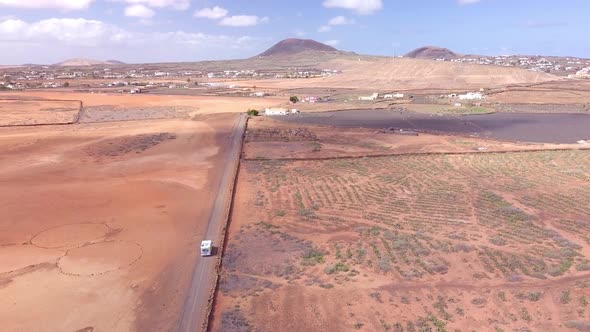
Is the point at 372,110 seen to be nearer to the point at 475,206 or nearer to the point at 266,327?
the point at 475,206

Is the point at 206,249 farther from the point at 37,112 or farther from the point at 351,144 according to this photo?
the point at 37,112

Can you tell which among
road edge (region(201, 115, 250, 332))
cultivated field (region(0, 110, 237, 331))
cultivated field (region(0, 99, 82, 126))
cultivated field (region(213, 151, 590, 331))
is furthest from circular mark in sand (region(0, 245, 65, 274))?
cultivated field (region(0, 99, 82, 126))

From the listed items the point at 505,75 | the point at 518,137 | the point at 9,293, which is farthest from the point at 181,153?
the point at 505,75

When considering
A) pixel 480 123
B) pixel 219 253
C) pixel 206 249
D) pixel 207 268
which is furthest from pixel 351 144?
pixel 207 268

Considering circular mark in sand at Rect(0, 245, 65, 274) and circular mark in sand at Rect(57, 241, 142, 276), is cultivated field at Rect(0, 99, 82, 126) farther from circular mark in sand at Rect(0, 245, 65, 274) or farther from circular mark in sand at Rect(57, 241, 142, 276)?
circular mark in sand at Rect(57, 241, 142, 276)

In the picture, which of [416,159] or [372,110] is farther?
[372,110]

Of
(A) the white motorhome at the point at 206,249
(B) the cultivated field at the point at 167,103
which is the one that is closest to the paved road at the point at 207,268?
(A) the white motorhome at the point at 206,249
